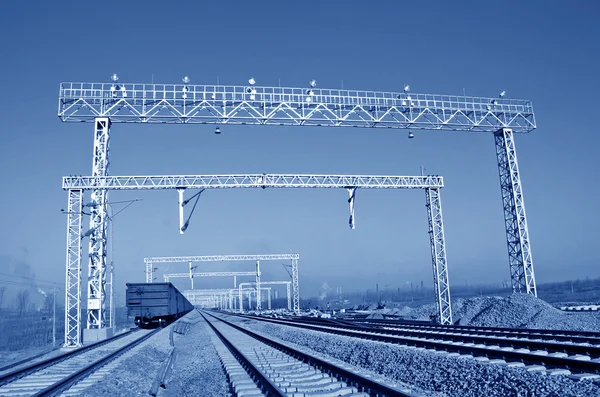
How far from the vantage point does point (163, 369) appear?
15.7m

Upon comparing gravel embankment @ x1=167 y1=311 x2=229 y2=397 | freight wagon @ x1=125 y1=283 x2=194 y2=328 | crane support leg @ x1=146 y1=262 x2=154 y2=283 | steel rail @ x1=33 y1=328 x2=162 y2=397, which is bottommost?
gravel embankment @ x1=167 y1=311 x2=229 y2=397

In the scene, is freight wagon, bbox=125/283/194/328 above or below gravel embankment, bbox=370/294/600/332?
above

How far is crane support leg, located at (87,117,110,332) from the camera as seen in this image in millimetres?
27922

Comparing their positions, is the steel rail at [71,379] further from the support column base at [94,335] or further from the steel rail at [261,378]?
the support column base at [94,335]

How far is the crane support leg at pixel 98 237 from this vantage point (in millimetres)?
27922

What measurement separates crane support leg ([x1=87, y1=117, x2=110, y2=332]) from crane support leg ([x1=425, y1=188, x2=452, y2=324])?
758 inches

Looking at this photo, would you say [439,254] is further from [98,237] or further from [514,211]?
[98,237]

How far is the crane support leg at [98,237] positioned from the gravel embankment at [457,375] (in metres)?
16.2

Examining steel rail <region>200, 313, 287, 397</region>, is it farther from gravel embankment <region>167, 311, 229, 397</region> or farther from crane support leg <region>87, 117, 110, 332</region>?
crane support leg <region>87, 117, 110, 332</region>

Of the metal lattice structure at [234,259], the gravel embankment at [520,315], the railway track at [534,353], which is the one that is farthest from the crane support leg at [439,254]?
the metal lattice structure at [234,259]

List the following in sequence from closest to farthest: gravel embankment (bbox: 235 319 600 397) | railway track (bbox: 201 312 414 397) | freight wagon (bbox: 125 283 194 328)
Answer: gravel embankment (bbox: 235 319 600 397) < railway track (bbox: 201 312 414 397) < freight wagon (bbox: 125 283 194 328)

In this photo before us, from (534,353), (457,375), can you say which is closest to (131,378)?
(457,375)

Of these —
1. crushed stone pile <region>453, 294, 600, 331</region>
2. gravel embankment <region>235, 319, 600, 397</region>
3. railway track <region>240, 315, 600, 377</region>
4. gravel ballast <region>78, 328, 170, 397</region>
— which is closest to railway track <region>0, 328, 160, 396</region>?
gravel ballast <region>78, 328, 170, 397</region>

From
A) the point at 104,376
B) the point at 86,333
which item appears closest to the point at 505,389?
the point at 104,376
